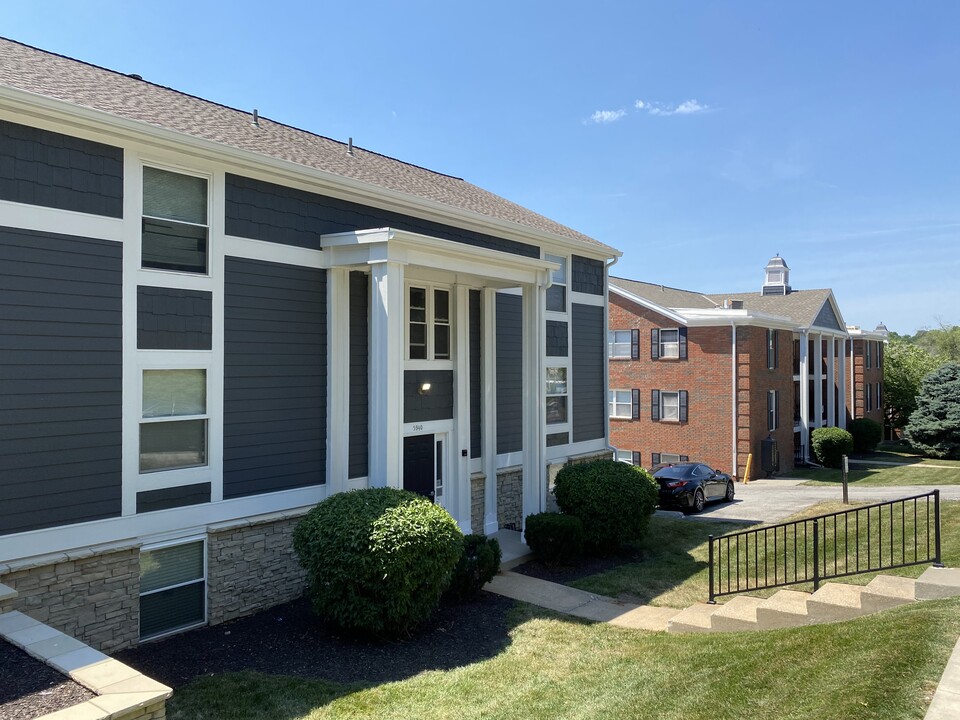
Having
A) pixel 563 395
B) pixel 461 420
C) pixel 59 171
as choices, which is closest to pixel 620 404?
pixel 563 395

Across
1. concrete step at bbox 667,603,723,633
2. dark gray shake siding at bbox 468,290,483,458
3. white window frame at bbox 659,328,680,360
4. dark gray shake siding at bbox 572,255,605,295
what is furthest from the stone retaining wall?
white window frame at bbox 659,328,680,360

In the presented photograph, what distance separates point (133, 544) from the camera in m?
7.87

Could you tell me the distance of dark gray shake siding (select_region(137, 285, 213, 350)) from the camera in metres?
8.20

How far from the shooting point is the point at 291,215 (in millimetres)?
9867

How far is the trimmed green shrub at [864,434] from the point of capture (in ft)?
109

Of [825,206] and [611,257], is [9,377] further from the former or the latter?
[825,206]

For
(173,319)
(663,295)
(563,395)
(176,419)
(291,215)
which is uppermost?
(663,295)

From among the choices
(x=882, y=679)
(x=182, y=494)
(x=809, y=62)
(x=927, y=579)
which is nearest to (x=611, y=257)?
(x=809, y=62)

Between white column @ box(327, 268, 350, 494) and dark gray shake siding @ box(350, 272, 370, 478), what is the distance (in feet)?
0.43

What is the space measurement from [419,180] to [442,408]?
4.87 metres

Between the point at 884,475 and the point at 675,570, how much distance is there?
1728 cm

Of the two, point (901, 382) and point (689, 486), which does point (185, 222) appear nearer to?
point (689, 486)

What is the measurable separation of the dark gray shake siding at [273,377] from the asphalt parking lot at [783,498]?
434 inches

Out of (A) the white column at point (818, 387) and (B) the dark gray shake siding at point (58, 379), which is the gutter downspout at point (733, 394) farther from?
(B) the dark gray shake siding at point (58, 379)
